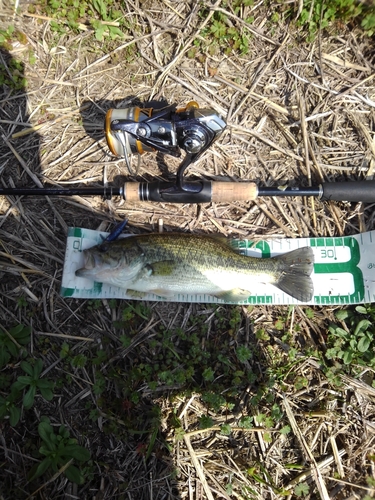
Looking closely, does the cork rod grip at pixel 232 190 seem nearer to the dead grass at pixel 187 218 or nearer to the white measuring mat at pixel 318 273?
the dead grass at pixel 187 218

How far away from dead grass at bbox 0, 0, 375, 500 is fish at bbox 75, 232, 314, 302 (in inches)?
14.3

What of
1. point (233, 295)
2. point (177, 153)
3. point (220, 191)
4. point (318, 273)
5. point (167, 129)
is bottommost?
point (233, 295)

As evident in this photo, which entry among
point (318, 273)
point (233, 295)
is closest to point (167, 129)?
point (233, 295)

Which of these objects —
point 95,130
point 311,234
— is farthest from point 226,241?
point 95,130

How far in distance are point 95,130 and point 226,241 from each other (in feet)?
6.59

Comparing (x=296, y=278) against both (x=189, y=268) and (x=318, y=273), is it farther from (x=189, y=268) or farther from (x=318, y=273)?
(x=189, y=268)

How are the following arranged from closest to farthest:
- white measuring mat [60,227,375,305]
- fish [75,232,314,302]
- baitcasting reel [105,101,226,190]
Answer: baitcasting reel [105,101,226,190] < fish [75,232,314,302] < white measuring mat [60,227,375,305]

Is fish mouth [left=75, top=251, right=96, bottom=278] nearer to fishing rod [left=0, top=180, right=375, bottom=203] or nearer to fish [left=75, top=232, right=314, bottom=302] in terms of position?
fish [left=75, top=232, right=314, bottom=302]

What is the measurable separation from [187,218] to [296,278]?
133 centimetres

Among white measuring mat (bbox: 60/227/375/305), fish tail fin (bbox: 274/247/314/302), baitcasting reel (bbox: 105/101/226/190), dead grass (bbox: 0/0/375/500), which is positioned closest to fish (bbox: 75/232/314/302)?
fish tail fin (bbox: 274/247/314/302)

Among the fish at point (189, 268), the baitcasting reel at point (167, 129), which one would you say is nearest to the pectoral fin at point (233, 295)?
the fish at point (189, 268)

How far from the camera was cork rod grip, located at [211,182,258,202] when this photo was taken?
3529 mm

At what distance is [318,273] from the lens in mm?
3779

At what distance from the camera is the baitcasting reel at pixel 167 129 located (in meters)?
3.09
